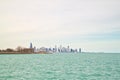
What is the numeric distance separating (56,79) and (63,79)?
2.66 feet

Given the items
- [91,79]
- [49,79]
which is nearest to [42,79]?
[49,79]

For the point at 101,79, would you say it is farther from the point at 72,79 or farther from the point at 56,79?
the point at 56,79

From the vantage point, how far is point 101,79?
31516 mm

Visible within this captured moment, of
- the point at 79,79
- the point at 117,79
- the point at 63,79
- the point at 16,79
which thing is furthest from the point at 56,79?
the point at 117,79

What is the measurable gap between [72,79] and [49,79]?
2693 millimetres

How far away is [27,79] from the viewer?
2962cm

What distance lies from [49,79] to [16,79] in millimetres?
3813

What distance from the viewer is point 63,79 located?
99.0 ft

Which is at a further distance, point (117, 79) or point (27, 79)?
point (117, 79)

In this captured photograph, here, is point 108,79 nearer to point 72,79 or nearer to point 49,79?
point 72,79

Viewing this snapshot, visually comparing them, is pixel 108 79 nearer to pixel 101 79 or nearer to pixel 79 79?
pixel 101 79

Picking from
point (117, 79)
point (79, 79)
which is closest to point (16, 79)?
point (79, 79)

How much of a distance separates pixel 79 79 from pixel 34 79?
5.27 metres

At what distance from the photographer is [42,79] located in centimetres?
3016
